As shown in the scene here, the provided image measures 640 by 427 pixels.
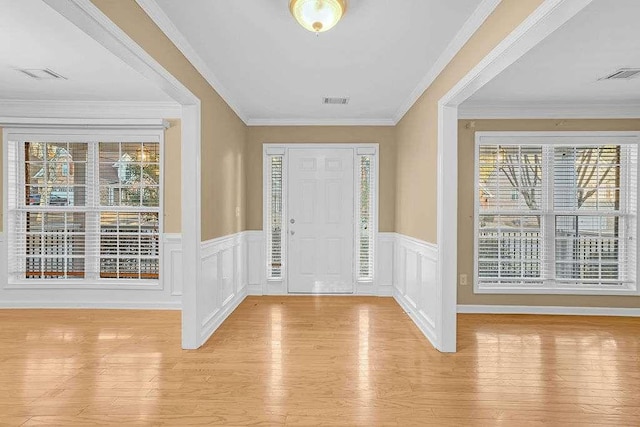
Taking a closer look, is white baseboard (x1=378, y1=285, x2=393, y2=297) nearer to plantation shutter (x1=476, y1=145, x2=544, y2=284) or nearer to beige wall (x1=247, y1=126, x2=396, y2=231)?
beige wall (x1=247, y1=126, x2=396, y2=231)

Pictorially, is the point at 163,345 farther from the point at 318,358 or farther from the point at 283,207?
the point at 283,207

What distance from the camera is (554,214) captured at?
15.0 feet

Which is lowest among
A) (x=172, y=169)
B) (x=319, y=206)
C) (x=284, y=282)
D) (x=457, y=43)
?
(x=284, y=282)

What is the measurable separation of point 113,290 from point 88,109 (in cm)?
233

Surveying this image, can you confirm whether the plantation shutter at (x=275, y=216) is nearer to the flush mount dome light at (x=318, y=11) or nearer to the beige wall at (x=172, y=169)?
the beige wall at (x=172, y=169)

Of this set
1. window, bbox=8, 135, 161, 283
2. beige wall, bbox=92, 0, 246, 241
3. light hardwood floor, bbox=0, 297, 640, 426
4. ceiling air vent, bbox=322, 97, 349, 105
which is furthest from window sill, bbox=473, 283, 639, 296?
window, bbox=8, 135, 161, 283

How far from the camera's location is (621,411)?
93.2 inches

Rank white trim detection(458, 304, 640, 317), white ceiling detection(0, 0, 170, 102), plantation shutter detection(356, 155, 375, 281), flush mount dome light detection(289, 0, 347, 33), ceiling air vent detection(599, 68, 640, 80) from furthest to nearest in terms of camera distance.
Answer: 1. plantation shutter detection(356, 155, 375, 281)
2. white trim detection(458, 304, 640, 317)
3. ceiling air vent detection(599, 68, 640, 80)
4. white ceiling detection(0, 0, 170, 102)
5. flush mount dome light detection(289, 0, 347, 33)

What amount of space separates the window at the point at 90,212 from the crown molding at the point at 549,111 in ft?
13.6

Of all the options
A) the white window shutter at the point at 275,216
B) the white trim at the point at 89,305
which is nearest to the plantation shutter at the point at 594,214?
the white window shutter at the point at 275,216

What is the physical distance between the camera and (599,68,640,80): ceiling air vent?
11.1ft

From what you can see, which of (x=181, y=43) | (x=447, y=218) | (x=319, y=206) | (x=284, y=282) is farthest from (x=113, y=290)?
(x=447, y=218)

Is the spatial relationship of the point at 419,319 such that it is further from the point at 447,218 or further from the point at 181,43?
the point at 181,43

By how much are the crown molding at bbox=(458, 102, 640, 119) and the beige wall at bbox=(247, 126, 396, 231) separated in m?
1.18
